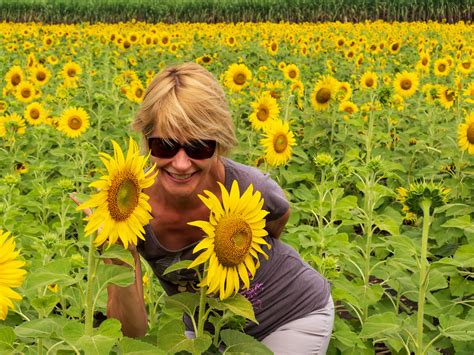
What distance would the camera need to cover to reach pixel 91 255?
→ 5.65ft

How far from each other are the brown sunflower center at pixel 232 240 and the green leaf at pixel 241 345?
234 mm

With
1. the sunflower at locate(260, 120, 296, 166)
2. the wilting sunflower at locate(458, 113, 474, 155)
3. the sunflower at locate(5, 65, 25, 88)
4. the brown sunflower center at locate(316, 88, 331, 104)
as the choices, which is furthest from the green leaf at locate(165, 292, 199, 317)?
the sunflower at locate(5, 65, 25, 88)

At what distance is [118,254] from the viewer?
5.59ft

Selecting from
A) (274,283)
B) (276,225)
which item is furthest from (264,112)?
(274,283)

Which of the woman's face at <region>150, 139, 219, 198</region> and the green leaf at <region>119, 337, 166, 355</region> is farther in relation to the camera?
the woman's face at <region>150, 139, 219, 198</region>

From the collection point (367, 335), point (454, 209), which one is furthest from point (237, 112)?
point (367, 335)

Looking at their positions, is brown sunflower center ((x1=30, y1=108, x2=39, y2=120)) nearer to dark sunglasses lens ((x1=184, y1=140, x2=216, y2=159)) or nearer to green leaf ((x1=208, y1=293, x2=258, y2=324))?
dark sunglasses lens ((x1=184, y1=140, x2=216, y2=159))

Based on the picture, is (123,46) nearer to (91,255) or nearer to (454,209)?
(454,209)

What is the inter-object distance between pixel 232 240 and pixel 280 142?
2.57 m

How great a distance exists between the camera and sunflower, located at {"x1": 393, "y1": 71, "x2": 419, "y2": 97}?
263 inches

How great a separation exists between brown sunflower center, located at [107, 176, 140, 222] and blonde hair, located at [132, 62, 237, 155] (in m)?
0.61

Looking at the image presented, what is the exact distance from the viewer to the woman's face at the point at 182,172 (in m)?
2.34

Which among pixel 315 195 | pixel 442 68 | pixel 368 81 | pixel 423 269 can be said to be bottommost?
pixel 315 195

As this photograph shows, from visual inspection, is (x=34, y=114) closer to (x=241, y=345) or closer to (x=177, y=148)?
(x=177, y=148)
